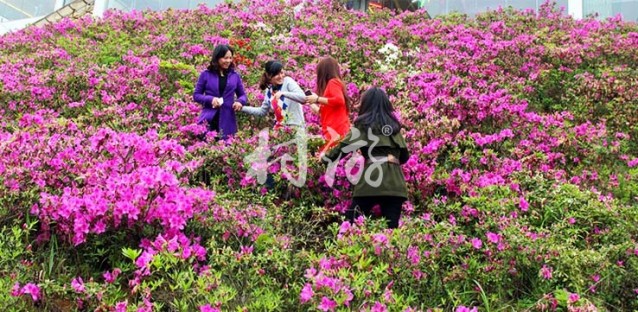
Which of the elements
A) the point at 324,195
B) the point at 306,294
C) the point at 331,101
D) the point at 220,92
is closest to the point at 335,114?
the point at 331,101

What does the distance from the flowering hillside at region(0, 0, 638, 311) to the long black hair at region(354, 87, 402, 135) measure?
0.77m

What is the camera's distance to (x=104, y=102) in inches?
295

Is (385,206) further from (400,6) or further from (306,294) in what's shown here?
(400,6)

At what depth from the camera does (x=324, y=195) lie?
5.28m

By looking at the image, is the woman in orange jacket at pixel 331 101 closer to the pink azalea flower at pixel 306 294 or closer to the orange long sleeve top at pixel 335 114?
the orange long sleeve top at pixel 335 114

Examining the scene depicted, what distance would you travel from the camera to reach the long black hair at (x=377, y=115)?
4559mm

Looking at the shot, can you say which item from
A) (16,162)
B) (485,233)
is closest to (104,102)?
(16,162)

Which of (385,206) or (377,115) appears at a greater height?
(377,115)

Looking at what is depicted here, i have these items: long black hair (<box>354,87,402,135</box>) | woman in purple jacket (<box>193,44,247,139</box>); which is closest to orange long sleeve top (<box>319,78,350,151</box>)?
long black hair (<box>354,87,402,135</box>)

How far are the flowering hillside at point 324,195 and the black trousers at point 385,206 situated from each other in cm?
20

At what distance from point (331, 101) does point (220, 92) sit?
149 cm

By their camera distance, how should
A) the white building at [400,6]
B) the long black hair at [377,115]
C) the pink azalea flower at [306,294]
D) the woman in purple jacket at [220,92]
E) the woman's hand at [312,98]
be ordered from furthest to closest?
the white building at [400,6] < the woman in purple jacket at [220,92] < the woman's hand at [312,98] < the long black hair at [377,115] < the pink azalea flower at [306,294]

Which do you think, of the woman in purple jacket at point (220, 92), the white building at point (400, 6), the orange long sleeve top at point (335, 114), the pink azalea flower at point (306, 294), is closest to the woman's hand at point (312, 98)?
the orange long sleeve top at point (335, 114)

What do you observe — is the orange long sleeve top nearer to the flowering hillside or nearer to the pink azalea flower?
the flowering hillside
